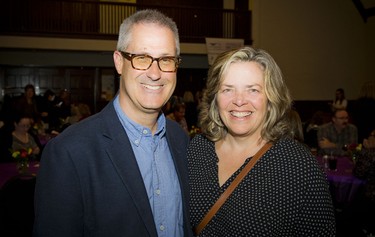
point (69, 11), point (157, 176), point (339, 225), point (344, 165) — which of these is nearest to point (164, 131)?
point (157, 176)

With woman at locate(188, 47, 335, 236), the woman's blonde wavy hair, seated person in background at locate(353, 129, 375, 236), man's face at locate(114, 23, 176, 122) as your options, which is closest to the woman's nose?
woman at locate(188, 47, 335, 236)

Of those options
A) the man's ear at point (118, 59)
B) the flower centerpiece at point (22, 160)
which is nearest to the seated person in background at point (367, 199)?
the man's ear at point (118, 59)

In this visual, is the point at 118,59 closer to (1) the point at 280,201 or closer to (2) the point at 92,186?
(2) the point at 92,186

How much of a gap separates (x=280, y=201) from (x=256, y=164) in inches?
8.3

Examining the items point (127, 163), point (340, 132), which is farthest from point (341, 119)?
point (127, 163)

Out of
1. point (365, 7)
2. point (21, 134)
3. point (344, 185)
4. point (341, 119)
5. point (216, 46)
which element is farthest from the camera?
point (365, 7)

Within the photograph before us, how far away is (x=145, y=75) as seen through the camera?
1.59 metres

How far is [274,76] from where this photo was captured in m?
1.82

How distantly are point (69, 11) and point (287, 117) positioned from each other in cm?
1088

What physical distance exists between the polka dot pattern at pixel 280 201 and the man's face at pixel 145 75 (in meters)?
0.56

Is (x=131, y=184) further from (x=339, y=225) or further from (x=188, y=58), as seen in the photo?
(x=188, y=58)

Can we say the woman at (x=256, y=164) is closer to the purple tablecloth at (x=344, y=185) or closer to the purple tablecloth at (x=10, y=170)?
the purple tablecloth at (x=344, y=185)

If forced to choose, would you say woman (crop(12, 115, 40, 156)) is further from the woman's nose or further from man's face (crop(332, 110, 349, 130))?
man's face (crop(332, 110, 349, 130))

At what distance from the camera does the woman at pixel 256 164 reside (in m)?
1.64
